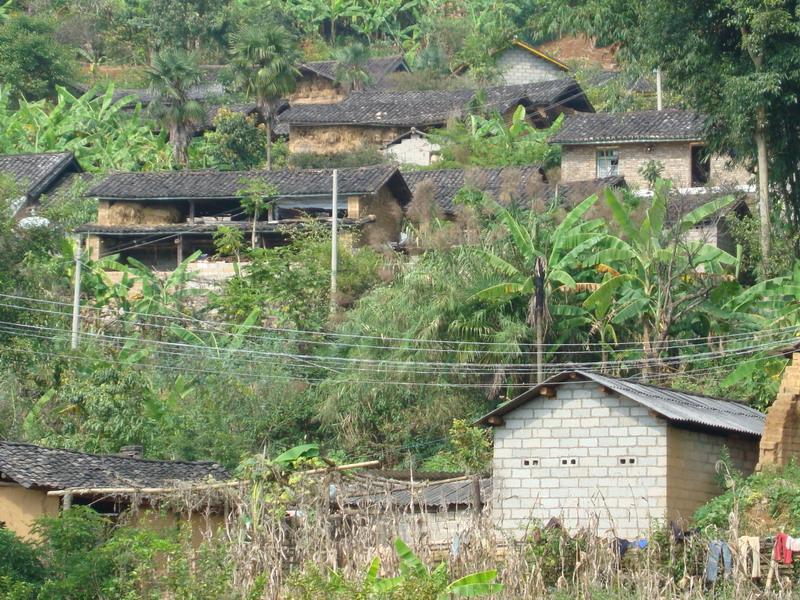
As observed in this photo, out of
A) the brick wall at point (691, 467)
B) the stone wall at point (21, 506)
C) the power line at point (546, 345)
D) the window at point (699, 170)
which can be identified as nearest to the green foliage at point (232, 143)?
the window at point (699, 170)

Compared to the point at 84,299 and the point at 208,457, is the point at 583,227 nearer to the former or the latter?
the point at 208,457

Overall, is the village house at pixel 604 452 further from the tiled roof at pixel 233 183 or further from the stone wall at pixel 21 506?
the tiled roof at pixel 233 183

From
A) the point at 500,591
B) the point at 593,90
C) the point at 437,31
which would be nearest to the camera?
the point at 500,591

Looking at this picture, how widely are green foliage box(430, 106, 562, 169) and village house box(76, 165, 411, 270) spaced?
4.55 m

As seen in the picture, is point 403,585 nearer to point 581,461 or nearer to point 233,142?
point 581,461

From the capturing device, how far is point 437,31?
59.2 meters

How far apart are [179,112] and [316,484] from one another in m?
27.7

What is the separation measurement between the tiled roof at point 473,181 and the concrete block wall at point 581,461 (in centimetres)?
1412

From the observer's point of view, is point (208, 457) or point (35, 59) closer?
point (208, 457)

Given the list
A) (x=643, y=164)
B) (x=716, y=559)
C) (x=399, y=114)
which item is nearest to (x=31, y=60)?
(x=399, y=114)

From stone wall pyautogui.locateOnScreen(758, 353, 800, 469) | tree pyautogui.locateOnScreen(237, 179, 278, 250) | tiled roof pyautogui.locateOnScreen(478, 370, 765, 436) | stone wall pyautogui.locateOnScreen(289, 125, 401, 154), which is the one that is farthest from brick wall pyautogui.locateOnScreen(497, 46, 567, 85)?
stone wall pyautogui.locateOnScreen(758, 353, 800, 469)

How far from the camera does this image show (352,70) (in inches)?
2108

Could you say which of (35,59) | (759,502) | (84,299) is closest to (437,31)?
(35,59)

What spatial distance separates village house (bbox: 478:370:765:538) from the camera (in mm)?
19938
